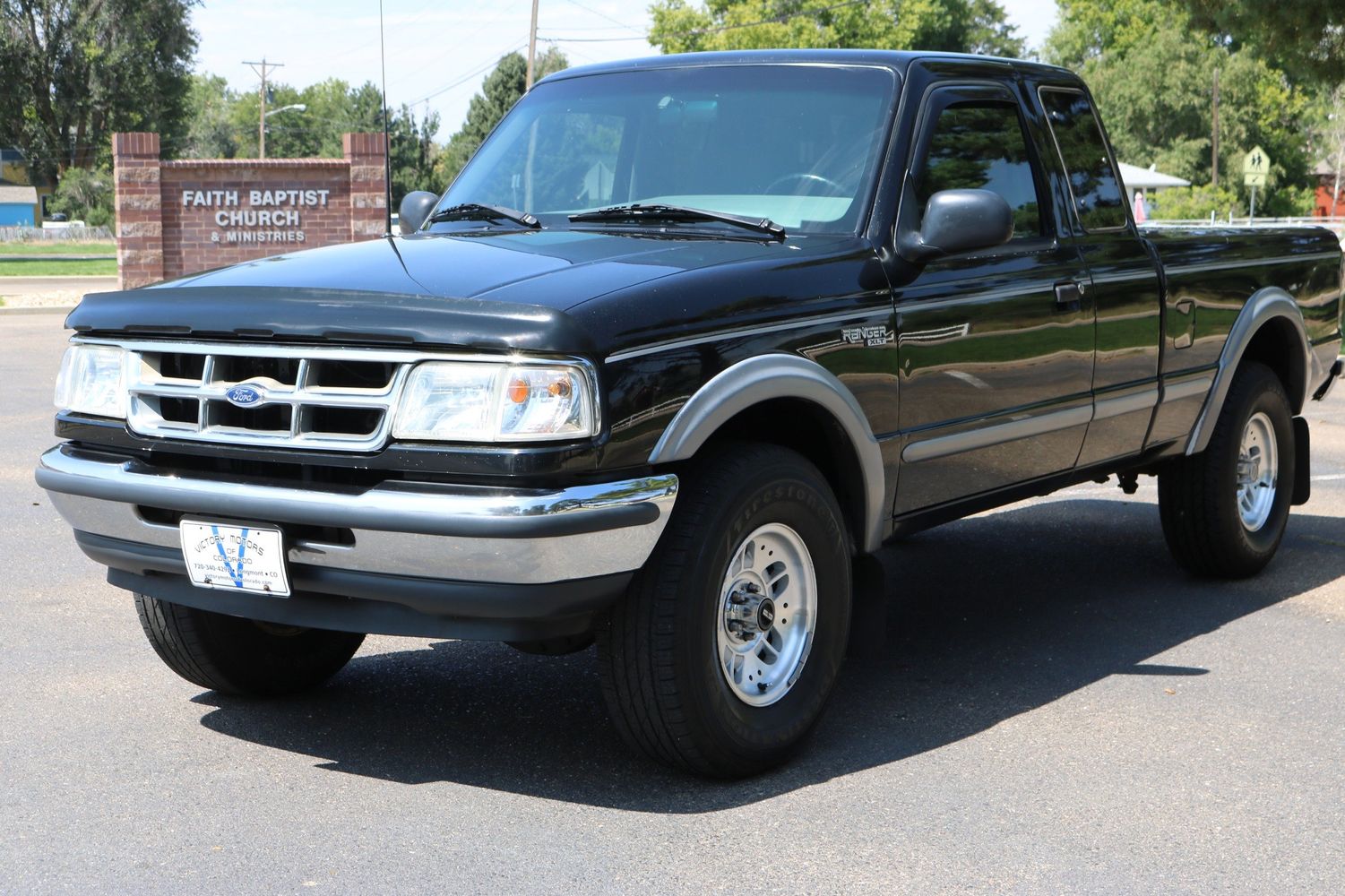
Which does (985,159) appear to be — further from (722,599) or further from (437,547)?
(437,547)

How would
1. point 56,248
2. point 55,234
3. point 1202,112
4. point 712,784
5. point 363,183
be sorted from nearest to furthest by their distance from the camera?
point 712,784 < point 363,183 < point 56,248 < point 1202,112 < point 55,234

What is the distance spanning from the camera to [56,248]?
6291 cm

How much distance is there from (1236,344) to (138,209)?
20006mm

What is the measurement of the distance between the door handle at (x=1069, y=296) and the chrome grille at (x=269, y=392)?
99.2 inches

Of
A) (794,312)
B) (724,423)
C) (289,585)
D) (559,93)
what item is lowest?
(289,585)

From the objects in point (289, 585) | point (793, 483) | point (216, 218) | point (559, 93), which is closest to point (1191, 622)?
point (793, 483)

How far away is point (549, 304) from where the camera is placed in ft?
12.0

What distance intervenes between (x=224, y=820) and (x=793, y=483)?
1659mm

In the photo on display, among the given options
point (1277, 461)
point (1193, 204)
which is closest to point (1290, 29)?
point (1277, 461)

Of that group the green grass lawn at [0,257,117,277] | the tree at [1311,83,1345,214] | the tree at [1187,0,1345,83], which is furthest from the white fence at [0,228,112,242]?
the tree at [1311,83,1345,214]

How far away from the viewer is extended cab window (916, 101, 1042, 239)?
5000 millimetres

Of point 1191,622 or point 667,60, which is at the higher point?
point 667,60

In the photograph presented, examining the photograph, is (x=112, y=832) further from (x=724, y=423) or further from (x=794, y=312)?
(x=794, y=312)

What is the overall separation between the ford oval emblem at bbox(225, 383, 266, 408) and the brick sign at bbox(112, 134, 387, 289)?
19855 millimetres
